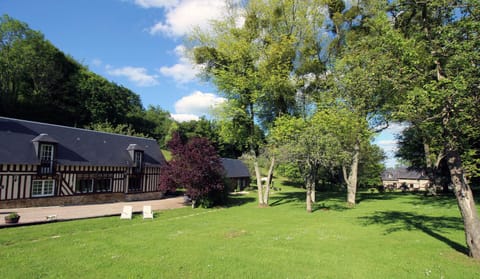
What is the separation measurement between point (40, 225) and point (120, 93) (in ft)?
142

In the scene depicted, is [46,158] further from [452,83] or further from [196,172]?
[452,83]

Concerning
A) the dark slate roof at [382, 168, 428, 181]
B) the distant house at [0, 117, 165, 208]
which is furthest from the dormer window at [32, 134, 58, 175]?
the dark slate roof at [382, 168, 428, 181]

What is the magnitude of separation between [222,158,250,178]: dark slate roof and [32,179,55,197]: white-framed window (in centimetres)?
2063

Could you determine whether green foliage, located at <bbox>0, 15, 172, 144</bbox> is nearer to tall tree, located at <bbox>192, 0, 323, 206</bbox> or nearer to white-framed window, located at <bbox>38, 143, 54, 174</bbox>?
white-framed window, located at <bbox>38, 143, 54, 174</bbox>

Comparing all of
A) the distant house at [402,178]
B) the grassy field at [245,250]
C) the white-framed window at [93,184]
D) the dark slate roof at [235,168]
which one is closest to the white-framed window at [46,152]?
the white-framed window at [93,184]

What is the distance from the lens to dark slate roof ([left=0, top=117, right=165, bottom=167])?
18.4 meters

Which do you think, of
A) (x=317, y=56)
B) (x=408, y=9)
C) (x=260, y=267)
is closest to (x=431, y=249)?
(x=260, y=267)

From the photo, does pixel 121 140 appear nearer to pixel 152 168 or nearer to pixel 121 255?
pixel 152 168

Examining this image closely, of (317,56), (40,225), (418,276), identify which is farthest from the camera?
(317,56)

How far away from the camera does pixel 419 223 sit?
12.0 meters

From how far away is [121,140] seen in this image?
26.4m

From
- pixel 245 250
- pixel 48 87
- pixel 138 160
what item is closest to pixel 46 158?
pixel 138 160

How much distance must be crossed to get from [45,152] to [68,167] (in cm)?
190

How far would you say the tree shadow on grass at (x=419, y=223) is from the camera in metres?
9.95
